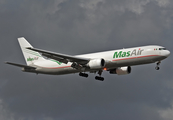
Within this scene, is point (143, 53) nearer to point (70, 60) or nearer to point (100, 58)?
point (100, 58)

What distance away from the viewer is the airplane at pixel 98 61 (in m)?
71.4

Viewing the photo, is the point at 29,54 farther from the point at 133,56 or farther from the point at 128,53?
the point at 133,56

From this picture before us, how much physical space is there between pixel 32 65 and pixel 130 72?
19.8m

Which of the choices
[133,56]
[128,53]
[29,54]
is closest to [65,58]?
[128,53]

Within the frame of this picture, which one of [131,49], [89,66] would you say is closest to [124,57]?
[131,49]

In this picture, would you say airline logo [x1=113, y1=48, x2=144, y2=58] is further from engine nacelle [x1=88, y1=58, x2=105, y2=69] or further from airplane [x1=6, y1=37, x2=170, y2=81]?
engine nacelle [x1=88, y1=58, x2=105, y2=69]

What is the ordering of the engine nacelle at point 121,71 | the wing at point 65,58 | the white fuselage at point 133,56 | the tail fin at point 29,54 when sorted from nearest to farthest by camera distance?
the white fuselage at point 133,56 → the wing at point 65,58 → the engine nacelle at point 121,71 → the tail fin at point 29,54

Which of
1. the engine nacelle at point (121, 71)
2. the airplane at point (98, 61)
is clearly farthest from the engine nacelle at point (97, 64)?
the engine nacelle at point (121, 71)

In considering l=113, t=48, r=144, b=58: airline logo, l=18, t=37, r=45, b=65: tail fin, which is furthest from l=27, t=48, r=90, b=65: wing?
l=18, t=37, r=45, b=65: tail fin

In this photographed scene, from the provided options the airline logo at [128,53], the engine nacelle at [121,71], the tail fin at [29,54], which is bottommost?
the engine nacelle at [121,71]

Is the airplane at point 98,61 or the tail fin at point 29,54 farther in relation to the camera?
the tail fin at point 29,54

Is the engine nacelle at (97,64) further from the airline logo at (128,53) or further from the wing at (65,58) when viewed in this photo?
the airline logo at (128,53)

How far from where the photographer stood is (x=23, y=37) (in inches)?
3462

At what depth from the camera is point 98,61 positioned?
72625mm
